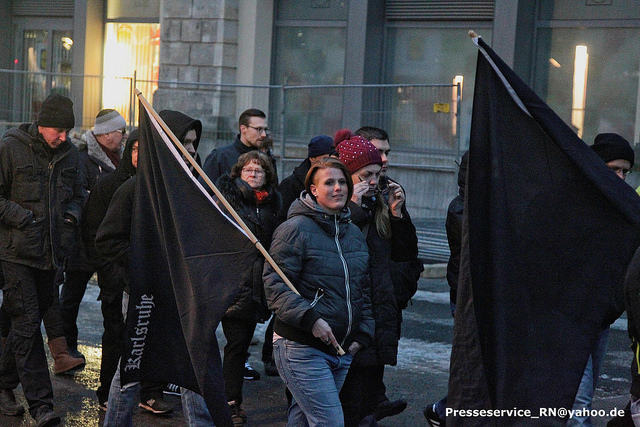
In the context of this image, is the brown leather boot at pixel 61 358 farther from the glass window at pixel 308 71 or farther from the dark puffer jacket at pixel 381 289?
the glass window at pixel 308 71

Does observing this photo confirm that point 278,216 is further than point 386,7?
No

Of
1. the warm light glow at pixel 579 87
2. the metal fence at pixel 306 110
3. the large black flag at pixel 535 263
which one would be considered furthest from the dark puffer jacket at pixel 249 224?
the warm light glow at pixel 579 87

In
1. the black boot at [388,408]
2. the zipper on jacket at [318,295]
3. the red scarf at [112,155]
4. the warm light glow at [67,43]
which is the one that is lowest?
the black boot at [388,408]

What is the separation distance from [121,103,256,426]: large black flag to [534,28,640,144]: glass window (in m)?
10.1

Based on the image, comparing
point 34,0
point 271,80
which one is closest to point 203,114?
point 271,80

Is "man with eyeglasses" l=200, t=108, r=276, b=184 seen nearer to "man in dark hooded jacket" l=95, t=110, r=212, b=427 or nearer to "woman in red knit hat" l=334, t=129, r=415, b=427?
"man in dark hooded jacket" l=95, t=110, r=212, b=427

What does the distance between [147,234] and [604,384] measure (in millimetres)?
4185

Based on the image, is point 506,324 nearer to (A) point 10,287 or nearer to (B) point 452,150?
(A) point 10,287

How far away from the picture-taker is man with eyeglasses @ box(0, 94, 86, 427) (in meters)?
6.39

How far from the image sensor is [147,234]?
5.18 metres

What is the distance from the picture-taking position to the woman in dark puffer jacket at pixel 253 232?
6461mm

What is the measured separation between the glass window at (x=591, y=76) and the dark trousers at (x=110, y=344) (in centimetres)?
915

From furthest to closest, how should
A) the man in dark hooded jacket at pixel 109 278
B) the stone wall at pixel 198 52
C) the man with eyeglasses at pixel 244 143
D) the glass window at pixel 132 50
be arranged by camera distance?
the glass window at pixel 132 50, the stone wall at pixel 198 52, the man with eyeglasses at pixel 244 143, the man in dark hooded jacket at pixel 109 278

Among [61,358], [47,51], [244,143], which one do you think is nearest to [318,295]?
[61,358]
